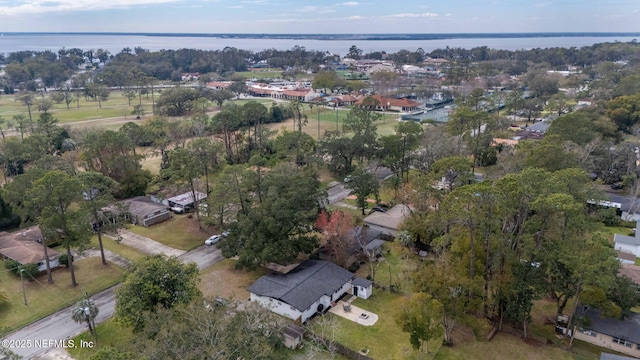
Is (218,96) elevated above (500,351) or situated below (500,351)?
above

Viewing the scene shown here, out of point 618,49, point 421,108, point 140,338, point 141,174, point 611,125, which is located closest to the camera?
point 140,338

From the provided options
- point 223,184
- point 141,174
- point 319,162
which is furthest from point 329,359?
point 141,174

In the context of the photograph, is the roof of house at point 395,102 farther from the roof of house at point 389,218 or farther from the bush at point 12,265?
the bush at point 12,265

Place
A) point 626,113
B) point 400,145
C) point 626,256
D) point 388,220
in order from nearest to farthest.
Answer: point 626,256 → point 388,220 → point 400,145 → point 626,113

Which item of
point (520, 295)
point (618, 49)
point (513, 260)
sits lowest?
point (520, 295)

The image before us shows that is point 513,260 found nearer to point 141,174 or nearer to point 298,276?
point 298,276

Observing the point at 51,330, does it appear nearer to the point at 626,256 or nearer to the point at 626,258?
the point at 626,258

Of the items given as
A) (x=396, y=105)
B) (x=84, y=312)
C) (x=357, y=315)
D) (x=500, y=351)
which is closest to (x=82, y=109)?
(x=396, y=105)
